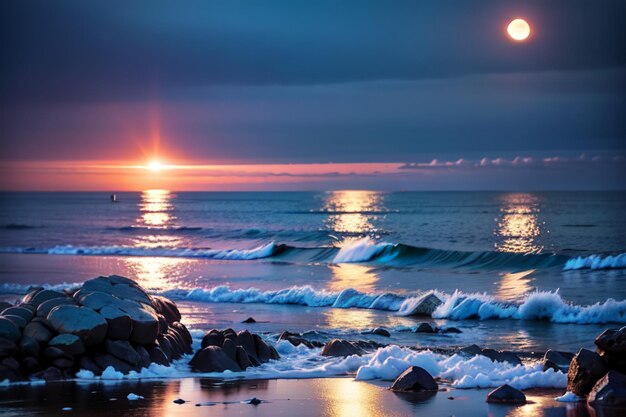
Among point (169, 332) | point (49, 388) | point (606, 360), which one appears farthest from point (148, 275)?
point (606, 360)

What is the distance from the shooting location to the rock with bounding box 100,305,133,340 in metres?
13.8

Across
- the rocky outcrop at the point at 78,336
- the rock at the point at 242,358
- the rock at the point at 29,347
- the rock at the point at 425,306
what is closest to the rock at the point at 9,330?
the rocky outcrop at the point at 78,336

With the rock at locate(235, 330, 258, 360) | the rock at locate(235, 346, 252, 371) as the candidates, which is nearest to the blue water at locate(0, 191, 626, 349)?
the rock at locate(235, 330, 258, 360)

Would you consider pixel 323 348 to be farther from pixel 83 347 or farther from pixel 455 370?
pixel 83 347

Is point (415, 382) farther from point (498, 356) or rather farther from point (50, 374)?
point (50, 374)

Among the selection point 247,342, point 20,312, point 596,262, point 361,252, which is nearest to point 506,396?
point 247,342

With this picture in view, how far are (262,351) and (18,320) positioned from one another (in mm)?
4318

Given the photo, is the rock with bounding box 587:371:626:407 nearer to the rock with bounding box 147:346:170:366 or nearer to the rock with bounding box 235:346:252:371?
the rock with bounding box 235:346:252:371

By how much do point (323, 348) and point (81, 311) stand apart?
186 inches

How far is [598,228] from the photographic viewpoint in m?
66.0

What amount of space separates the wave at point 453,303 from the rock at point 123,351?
11457 mm

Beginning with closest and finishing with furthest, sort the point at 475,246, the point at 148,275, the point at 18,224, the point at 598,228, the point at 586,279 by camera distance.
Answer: the point at 586,279, the point at 148,275, the point at 475,246, the point at 598,228, the point at 18,224

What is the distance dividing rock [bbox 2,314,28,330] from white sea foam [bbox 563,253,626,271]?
2671 centimetres

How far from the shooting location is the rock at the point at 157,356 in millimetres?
14070
